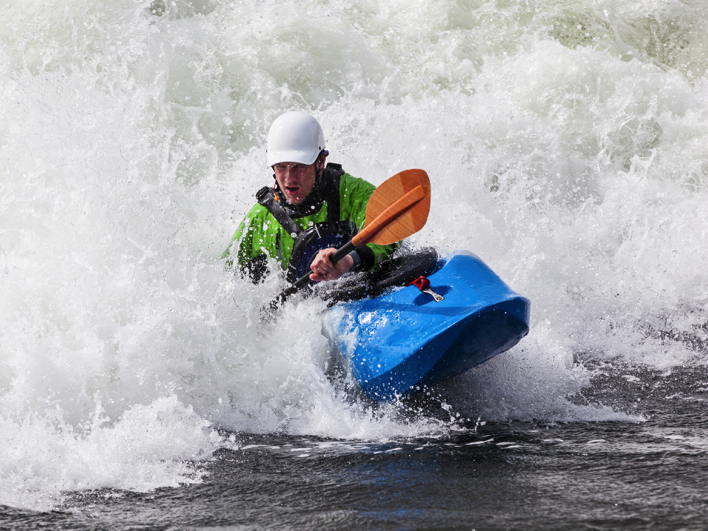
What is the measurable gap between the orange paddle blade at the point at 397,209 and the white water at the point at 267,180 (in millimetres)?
599

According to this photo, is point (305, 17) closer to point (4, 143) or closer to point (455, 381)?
point (4, 143)

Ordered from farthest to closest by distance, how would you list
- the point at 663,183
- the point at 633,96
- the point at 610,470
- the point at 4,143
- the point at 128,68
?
the point at 633,96, the point at 663,183, the point at 128,68, the point at 4,143, the point at 610,470

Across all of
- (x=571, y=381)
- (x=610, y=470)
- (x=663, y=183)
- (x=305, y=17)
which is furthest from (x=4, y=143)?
(x=663, y=183)

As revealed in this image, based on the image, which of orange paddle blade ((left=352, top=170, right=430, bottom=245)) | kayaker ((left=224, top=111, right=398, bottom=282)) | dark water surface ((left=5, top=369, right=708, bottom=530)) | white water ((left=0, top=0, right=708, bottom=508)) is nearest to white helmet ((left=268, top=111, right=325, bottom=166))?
kayaker ((left=224, top=111, right=398, bottom=282))

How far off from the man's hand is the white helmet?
53cm

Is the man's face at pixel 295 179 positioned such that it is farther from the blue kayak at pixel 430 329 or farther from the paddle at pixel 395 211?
the blue kayak at pixel 430 329

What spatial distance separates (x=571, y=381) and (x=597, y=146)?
4.47 meters

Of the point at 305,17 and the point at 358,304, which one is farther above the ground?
the point at 305,17

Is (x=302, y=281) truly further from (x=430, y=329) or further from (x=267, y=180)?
(x=267, y=180)

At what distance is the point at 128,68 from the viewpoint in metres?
6.77

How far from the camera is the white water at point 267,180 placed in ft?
11.3

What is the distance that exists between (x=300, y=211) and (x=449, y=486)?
187cm

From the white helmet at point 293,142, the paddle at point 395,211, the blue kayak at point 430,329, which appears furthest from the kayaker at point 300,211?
the blue kayak at point 430,329

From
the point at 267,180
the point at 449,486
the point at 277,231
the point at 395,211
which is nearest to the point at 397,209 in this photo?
the point at 395,211
